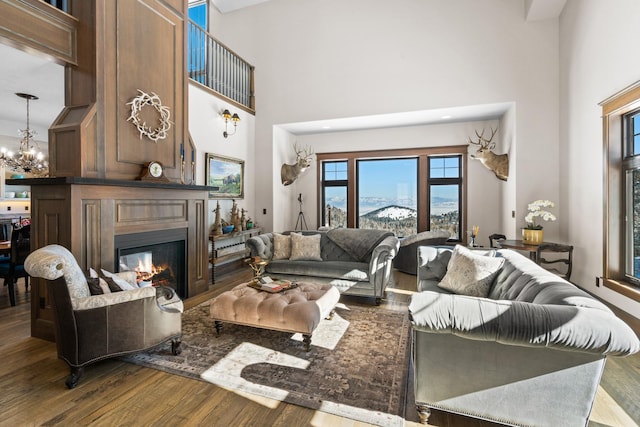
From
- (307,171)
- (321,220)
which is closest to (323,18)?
(307,171)

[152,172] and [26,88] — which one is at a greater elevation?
[26,88]

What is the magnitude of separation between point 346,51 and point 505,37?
2.64 metres

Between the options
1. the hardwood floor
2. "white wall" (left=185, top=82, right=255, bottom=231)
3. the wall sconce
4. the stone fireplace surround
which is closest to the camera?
the hardwood floor

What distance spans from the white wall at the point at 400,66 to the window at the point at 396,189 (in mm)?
393

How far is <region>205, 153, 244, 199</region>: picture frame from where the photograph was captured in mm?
5347

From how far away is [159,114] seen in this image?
12.8 ft

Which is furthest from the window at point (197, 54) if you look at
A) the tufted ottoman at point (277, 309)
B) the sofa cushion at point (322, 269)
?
the tufted ottoman at point (277, 309)

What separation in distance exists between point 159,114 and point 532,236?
5373mm

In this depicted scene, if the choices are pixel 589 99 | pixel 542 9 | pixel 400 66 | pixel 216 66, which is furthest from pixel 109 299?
pixel 542 9

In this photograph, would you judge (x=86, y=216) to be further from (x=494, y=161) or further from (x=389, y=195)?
(x=494, y=161)

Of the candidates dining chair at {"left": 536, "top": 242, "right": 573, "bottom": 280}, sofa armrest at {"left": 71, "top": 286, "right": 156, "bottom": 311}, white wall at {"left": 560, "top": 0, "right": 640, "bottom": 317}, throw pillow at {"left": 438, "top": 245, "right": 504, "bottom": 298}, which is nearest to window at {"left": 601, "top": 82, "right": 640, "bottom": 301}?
white wall at {"left": 560, "top": 0, "right": 640, "bottom": 317}

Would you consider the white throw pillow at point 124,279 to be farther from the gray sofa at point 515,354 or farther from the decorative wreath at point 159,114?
the gray sofa at point 515,354

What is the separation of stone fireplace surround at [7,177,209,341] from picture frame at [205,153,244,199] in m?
1.57

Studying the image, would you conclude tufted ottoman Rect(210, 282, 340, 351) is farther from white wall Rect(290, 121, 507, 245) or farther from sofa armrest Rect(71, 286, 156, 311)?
white wall Rect(290, 121, 507, 245)
